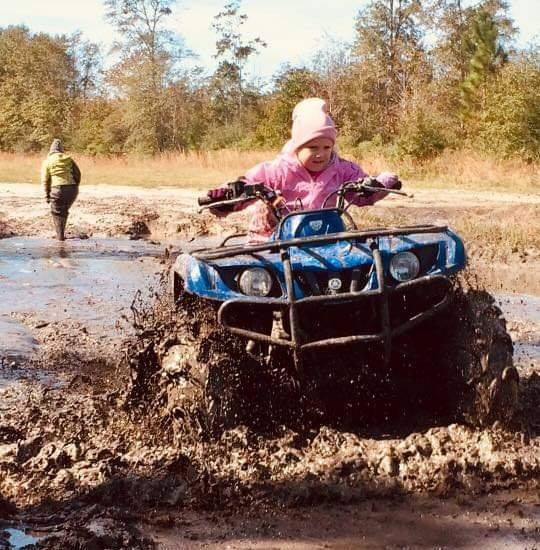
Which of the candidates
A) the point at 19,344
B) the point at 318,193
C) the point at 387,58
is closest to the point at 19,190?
the point at 19,344

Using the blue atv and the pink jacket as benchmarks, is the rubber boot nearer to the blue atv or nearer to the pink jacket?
the pink jacket

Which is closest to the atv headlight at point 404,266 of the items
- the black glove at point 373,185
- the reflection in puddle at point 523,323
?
the black glove at point 373,185

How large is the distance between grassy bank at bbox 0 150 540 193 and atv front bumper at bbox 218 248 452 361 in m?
18.9

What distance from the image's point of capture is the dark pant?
51.1 feet

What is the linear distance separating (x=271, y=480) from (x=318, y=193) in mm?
1997

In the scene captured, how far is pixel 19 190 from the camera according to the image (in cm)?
2486

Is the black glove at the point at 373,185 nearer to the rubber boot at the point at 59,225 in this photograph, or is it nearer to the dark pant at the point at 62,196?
the dark pant at the point at 62,196

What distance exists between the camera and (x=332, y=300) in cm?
408

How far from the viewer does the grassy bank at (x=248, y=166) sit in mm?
26234

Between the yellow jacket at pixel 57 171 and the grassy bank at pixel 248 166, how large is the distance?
1010 cm

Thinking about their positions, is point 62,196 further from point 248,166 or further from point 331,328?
point 248,166

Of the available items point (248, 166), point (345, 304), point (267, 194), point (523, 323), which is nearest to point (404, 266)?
point (345, 304)

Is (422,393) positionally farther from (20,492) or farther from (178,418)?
(20,492)

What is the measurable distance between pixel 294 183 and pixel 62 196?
10906 mm
